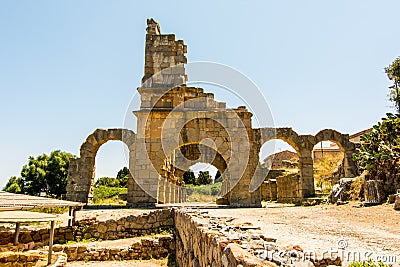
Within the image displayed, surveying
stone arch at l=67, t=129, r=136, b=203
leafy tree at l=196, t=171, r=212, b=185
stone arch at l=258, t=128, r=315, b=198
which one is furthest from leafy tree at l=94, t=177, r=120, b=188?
stone arch at l=258, t=128, r=315, b=198

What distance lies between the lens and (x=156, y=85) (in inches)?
611

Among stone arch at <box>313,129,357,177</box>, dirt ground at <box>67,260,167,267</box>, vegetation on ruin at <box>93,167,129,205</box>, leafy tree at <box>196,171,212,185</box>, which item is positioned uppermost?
stone arch at <box>313,129,357,177</box>

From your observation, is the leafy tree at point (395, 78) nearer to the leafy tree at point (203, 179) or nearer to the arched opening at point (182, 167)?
the arched opening at point (182, 167)

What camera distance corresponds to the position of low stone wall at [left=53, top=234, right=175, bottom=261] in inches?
332

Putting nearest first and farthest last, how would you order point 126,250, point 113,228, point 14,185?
point 126,250
point 113,228
point 14,185

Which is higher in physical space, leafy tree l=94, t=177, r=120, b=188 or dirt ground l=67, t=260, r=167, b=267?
leafy tree l=94, t=177, r=120, b=188

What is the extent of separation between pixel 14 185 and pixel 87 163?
2353cm

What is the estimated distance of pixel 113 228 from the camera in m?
9.83

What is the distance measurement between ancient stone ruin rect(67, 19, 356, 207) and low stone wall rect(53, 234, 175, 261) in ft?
16.2

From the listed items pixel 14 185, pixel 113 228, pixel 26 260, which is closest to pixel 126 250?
pixel 113 228

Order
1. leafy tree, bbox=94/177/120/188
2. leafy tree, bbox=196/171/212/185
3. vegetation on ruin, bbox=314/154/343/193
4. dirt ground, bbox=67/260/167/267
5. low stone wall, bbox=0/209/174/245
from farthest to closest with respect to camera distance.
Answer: leafy tree, bbox=196/171/212/185
leafy tree, bbox=94/177/120/188
vegetation on ruin, bbox=314/154/343/193
low stone wall, bbox=0/209/174/245
dirt ground, bbox=67/260/167/267

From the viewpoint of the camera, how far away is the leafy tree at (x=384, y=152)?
9668 mm

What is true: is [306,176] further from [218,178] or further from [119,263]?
[218,178]

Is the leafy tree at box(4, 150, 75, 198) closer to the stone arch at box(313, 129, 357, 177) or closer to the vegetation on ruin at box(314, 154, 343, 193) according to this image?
the vegetation on ruin at box(314, 154, 343, 193)
